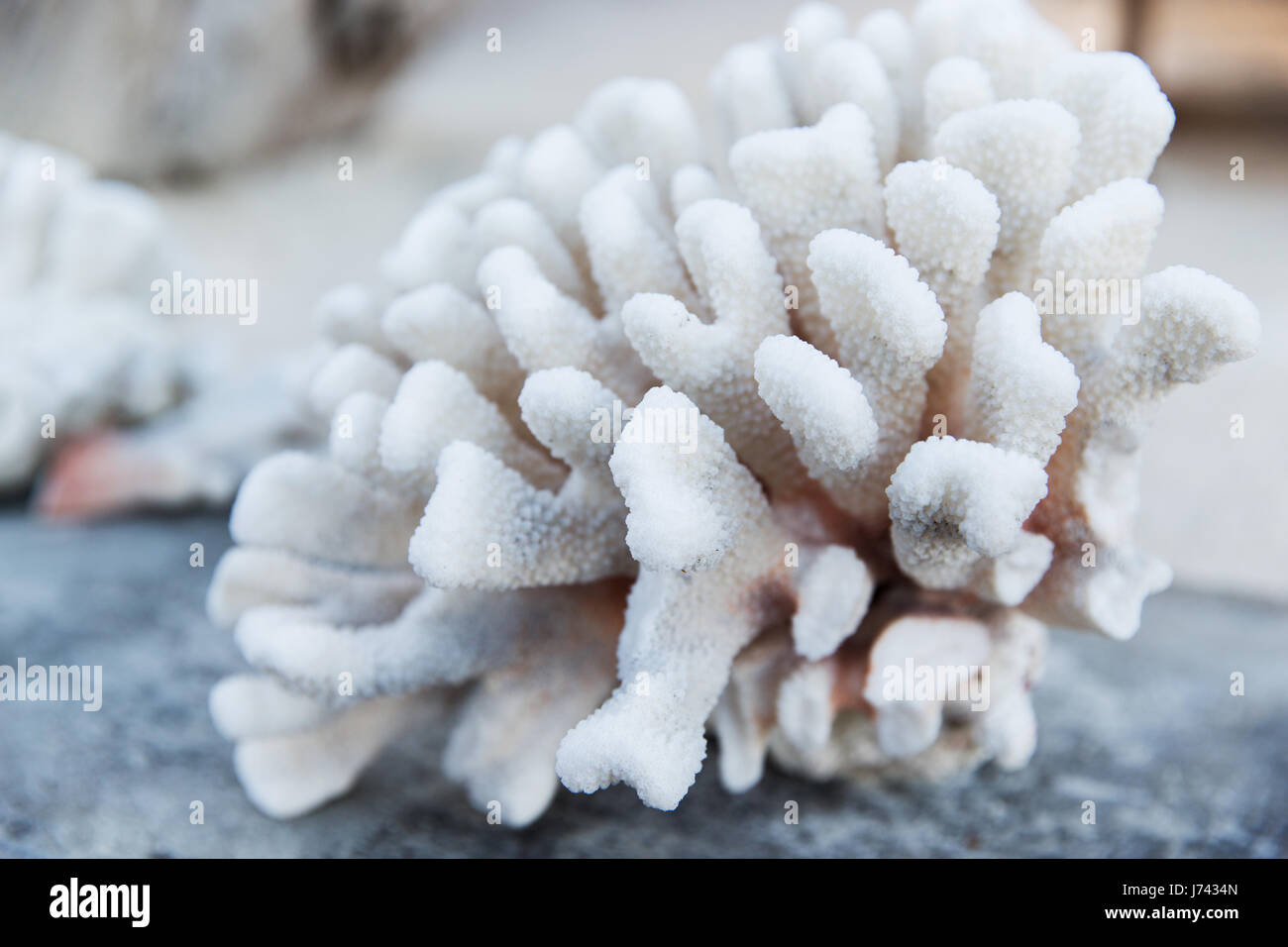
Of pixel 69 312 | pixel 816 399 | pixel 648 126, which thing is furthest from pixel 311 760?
pixel 69 312

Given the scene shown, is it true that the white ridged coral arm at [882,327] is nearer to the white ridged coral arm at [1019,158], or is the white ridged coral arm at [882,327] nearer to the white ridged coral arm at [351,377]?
the white ridged coral arm at [1019,158]

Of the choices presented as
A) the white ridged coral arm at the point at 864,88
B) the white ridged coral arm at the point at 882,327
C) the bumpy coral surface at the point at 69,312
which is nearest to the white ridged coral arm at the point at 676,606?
the white ridged coral arm at the point at 882,327

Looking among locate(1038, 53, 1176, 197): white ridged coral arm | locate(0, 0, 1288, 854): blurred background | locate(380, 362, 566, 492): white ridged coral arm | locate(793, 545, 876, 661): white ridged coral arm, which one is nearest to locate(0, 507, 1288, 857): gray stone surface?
locate(0, 0, 1288, 854): blurred background

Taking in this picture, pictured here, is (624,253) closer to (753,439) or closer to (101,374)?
(753,439)

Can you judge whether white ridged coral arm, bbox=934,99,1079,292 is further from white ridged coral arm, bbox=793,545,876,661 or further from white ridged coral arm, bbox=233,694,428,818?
white ridged coral arm, bbox=233,694,428,818

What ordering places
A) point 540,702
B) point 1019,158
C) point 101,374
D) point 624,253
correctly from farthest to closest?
point 101,374 < point 540,702 < point 624,253 < point 1019,158

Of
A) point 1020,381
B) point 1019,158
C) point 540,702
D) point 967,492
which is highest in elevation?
point 1019,158
